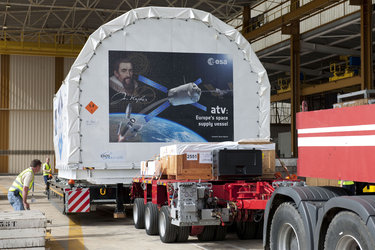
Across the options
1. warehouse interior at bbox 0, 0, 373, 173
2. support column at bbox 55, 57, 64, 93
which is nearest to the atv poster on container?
warehouse interior at bbox 0, 0, 373, 173

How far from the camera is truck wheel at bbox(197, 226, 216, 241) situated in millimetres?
9789

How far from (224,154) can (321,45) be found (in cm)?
2478

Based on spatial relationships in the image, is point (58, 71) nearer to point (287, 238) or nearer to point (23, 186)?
point (23, 186)

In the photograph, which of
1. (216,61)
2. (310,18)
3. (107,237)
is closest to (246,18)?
(310,18)

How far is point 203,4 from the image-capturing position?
3534 centimetres

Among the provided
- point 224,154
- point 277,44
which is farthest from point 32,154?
point 224,154

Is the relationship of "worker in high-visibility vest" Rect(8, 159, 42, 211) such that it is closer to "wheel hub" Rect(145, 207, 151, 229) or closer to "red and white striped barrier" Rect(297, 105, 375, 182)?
"wheel hub" Rect(145, 207, 151, 229)

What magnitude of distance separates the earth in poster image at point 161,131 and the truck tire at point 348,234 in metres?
7.13

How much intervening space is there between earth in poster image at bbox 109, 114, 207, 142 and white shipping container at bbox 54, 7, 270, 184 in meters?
0.02

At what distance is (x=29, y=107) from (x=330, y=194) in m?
44.0

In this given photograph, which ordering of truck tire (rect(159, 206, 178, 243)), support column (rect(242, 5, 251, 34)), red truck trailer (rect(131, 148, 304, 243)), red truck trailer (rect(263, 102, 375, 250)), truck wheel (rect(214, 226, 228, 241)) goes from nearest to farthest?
red truck trailer (rect(263, 102, 375, 250))
red truck trailer (rect(131, 148, 304, 243))
truck tire (rect(159, 206, 178, 243))
truck wheel (rect(214, 226, 228, 241))
support column (rect(242, 5, 251, 34))

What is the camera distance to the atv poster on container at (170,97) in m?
11.8

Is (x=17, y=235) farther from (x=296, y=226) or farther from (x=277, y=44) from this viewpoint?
(x=277, y=44)

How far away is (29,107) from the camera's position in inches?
1839
